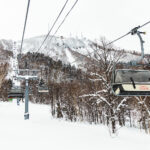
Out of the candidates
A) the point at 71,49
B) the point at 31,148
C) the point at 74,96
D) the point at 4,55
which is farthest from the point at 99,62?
the point at 71,49

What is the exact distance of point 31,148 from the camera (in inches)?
267

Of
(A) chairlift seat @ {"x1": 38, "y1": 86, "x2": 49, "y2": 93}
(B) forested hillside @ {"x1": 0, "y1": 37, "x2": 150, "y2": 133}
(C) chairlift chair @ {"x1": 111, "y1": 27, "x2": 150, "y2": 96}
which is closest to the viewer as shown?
(C) chairlift chair @ {"x1": 111, "y1": 27, "x2": 150, "y2": 96}

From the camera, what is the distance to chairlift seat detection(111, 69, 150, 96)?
3908 mm

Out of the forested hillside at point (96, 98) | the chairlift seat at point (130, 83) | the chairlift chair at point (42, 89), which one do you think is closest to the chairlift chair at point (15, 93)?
the chairlift chair at point (42, 89)

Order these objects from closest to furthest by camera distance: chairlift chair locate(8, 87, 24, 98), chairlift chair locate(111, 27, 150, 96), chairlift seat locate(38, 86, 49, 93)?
1. chairlift chair locate(111, 27, 150, 96)
2. chairlift chair locate(8, 87, 24, 98)
3. chairlift seat locate(38, 86, 49, 93)

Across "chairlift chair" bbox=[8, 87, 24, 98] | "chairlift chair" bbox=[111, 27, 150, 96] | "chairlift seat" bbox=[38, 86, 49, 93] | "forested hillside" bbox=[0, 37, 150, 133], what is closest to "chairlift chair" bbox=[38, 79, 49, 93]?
"chairlift seat" bbox=[38, 86, 49, 93]

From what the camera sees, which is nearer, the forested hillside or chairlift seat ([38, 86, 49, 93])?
the forested hillside

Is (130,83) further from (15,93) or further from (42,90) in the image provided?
(15,93)

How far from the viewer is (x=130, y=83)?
3.94 m

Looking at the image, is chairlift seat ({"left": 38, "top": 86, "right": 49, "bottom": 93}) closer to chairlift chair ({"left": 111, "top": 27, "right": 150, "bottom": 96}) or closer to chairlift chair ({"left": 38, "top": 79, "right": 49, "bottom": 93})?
chairlift chair ({"left": 38, "top": 79, "right": 49, "bottom": 93})

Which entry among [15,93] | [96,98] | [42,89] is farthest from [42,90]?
[96,98]

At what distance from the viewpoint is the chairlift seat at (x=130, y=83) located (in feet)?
12.8

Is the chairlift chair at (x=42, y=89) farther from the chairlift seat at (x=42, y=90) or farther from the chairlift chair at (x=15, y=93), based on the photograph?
the chairlift chair at (x=15, y=93)

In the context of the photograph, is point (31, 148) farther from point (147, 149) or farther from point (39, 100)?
point (39, 100)
